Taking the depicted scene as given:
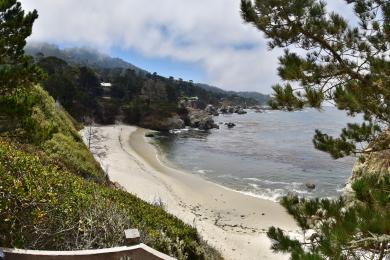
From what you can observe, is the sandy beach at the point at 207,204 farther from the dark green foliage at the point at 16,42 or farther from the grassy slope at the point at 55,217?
the dark green foliage at the point at 16,42

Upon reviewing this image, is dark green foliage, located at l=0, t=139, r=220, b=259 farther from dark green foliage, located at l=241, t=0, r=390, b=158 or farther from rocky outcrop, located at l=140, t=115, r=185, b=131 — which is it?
rocky outcrop, located at l=140, t=115, r=185, b=131

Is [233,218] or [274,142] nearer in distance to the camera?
[233,218]

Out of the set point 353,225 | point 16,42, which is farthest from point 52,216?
point 353,225

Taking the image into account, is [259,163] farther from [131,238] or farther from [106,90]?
[106,90]

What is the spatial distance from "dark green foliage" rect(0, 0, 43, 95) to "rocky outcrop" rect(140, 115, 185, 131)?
192 ft

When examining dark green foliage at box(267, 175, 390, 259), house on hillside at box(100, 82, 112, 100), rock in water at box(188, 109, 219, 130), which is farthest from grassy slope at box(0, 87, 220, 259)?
house on hillside at box(100, 82, 112, 100)

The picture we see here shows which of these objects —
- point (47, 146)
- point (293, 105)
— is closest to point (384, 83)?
point (293, 105)

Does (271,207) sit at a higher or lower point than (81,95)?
lower

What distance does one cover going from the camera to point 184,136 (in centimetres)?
5919

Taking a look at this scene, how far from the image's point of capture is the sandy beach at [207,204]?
725 inches

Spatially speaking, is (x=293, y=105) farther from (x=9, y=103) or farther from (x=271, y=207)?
(x=271, y=207)

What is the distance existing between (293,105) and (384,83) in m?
1.37

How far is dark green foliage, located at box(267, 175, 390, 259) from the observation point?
4.22 metres

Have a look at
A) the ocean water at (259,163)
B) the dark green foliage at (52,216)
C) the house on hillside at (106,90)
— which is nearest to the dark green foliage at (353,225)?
the dark green foliage at (52,216)
